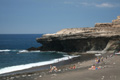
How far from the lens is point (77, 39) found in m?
37.9

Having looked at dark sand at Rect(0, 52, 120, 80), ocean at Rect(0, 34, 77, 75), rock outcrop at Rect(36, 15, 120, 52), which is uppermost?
rock outcrop at Rect(36, 15, 120, 52)

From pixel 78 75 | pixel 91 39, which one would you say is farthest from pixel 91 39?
pixel 78 75

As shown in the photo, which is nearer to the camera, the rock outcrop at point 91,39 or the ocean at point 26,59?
the ocean at point 26,59

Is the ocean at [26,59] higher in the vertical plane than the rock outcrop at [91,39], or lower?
lower

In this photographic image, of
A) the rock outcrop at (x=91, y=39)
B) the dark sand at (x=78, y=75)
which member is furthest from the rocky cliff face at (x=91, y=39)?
the dark sand at (x=78, y=75)

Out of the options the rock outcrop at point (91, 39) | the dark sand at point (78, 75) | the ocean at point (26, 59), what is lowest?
the dark sand at point (78, 75)

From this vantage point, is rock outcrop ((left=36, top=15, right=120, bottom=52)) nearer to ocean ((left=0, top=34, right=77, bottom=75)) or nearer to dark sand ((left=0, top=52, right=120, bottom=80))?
ocean ((left=0, top=34, right=77, bottom=75))

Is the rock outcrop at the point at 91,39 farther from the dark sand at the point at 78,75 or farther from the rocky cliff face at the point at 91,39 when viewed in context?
the dark sand at the point at 78,75

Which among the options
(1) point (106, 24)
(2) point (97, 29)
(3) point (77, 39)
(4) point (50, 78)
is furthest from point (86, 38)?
(4) point (50, 78)

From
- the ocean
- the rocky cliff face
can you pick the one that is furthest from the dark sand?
the rocky cliff face

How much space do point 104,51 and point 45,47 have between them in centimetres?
1761

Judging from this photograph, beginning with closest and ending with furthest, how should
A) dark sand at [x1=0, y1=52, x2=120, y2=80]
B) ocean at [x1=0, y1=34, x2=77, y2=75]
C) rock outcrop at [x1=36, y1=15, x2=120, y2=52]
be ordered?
dark sand at [x1=0, y1=52, x2=120, y2=80], ocean at [x1=0, y1=34, x2=77, y2=75], rock outcrop at [x1=36, y1=15, x2=120, y2=52]

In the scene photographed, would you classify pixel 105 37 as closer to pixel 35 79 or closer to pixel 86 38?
pixel 86 38

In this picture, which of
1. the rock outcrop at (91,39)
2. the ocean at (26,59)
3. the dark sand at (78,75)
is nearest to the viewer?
the dark sand at (78,75)
